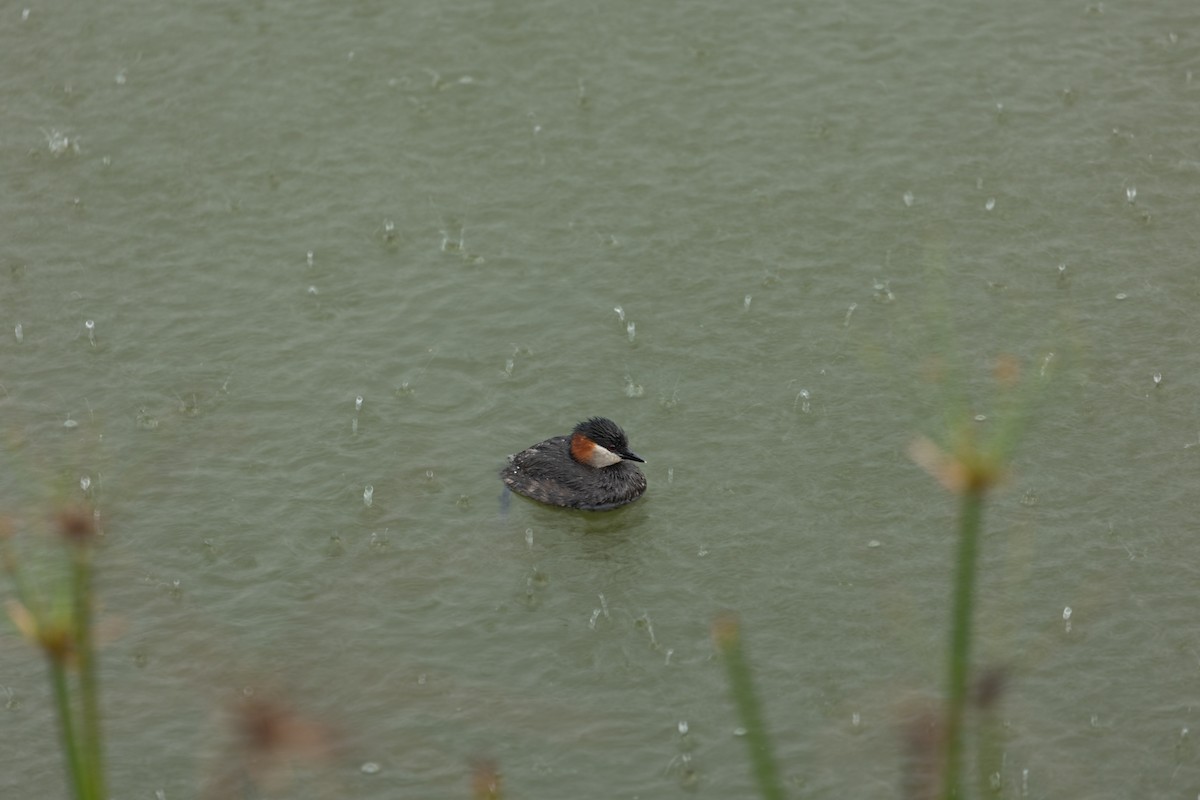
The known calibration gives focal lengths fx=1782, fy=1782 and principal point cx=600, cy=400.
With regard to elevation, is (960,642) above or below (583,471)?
above

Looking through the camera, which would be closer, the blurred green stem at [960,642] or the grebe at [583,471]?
the blurred green stem at [960,642]

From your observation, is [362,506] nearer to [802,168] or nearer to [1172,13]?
[802,168]

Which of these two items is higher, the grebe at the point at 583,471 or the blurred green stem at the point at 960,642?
the blurred green stem at the point at 960,642

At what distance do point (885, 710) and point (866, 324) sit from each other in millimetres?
3778

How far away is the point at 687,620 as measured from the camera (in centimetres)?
936

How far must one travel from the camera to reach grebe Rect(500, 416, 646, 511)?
1034 cm

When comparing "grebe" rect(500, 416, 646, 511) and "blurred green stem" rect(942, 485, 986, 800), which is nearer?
"blurred green stem" rect(942, 485, 986, 800)

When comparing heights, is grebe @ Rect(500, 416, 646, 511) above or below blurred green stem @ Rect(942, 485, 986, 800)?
below

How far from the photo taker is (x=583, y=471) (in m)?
10.4

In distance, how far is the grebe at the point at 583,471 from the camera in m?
10.3

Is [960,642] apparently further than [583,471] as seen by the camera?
No

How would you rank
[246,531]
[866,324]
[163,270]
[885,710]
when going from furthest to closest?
[163,270] → [866,324] → [246,531] → [885,710]

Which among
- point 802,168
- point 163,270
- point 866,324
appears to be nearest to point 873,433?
point 866,324

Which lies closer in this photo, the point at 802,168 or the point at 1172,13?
the point at 802,168
